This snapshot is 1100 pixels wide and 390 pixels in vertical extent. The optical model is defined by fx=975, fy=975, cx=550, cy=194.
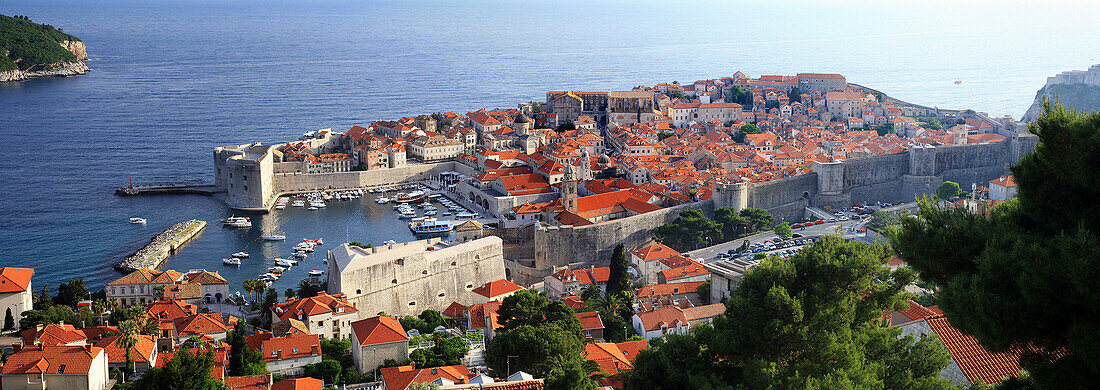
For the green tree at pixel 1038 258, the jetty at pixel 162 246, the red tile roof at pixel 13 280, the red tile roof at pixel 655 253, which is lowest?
the jetty at pixel 162 246

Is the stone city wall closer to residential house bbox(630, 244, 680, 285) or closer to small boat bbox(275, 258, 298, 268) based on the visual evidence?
small boat bbox(275, 258, 298, 268)

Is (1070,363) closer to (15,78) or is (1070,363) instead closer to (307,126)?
(307,126)

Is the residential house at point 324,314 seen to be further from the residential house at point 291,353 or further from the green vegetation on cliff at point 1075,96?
the green vegetation on cliff at point 1075,96

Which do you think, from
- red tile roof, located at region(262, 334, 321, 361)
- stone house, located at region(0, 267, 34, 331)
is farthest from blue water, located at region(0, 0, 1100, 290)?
red tile roof, located at region(262, 334, 321, 361)

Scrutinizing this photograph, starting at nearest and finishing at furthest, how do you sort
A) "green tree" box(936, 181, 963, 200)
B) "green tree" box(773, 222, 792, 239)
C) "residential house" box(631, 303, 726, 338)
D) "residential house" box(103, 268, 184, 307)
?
1. "residential house" box(631, 303, 726, 338)
2. "residential house" box(103, 268, 184, 307)
3. "green tree" box(773, 222, 792, 239)
4. "green tree" box(936, 181, 963, 200)

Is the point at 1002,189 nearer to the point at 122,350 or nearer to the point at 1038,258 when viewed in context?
the point at 122,350

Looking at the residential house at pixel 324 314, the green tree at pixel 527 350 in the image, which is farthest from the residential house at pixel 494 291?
the green tree at pixel 527 350

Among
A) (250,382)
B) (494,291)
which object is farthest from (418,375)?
(494,291)
